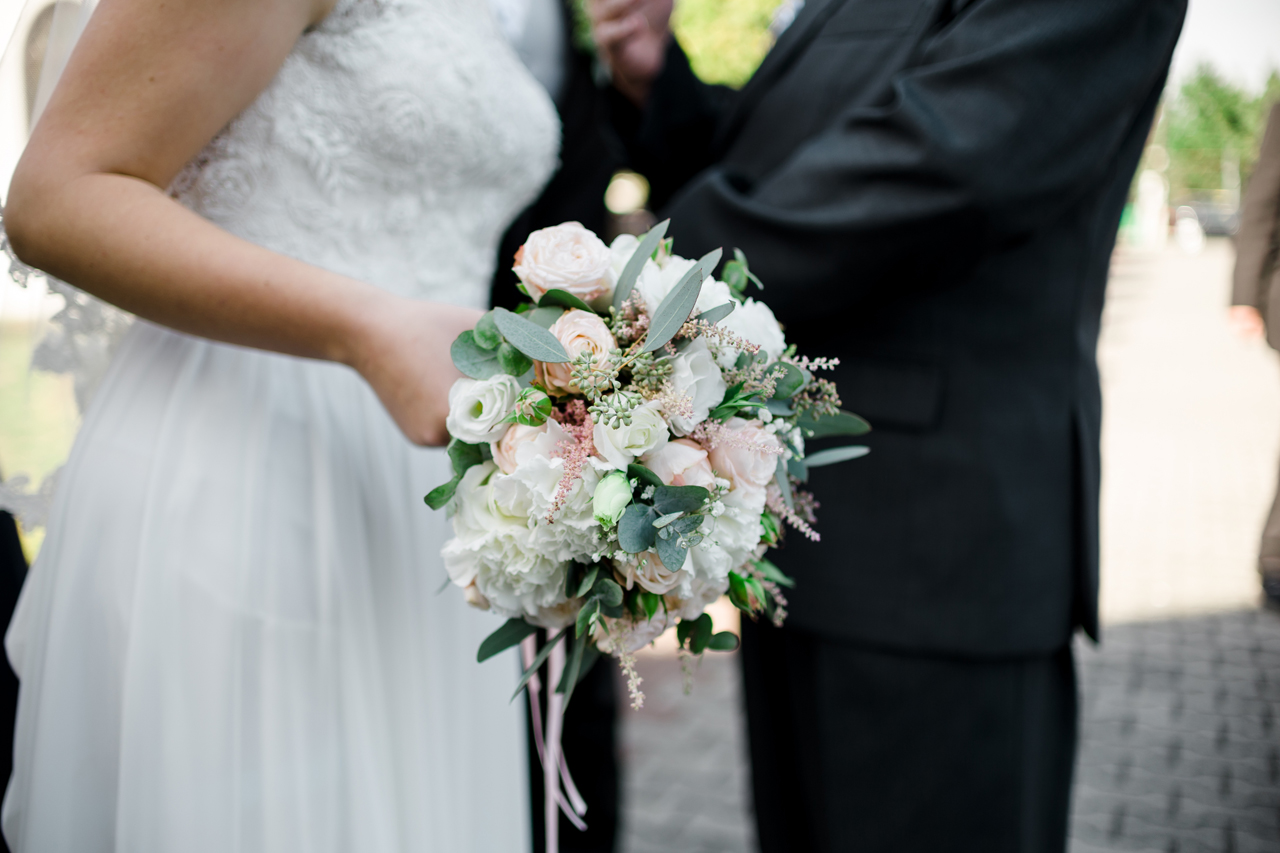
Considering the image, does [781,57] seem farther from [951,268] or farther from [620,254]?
[620,254]

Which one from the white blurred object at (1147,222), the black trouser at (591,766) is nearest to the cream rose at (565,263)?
the black trouser at (591,766)

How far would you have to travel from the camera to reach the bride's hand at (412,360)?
1.07 m

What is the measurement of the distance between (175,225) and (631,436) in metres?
0.66

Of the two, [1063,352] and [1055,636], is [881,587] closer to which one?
[1055,636]

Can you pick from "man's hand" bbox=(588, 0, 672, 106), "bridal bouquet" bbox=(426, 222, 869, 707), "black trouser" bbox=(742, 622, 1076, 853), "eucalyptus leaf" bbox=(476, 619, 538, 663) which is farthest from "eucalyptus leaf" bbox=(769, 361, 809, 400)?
"man's hand" bbox=(588, 0, 672, 106)

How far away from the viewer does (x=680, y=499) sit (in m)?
0.91

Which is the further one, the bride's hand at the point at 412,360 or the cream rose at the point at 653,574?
the bride's hand at the point at 412,360

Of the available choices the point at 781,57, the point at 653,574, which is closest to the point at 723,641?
the point at 653,574

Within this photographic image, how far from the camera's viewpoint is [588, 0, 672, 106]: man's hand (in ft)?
6.88

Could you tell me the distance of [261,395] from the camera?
52.3 inches

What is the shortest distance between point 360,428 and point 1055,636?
1.33 m

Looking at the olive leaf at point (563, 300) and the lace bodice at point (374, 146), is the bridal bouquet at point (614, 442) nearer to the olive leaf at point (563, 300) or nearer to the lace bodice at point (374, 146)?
the olive leaf at point (563, 300)

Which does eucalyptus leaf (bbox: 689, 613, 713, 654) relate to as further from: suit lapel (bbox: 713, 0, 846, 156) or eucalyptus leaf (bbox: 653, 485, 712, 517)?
suit lapel (bbox: 713, 0, 846, 156)

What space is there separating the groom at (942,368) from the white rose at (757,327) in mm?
494
